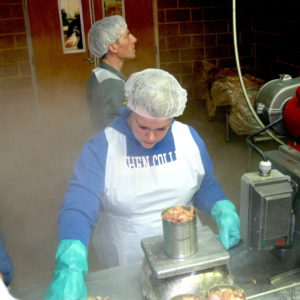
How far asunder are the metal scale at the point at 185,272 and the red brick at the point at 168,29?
3897 mm

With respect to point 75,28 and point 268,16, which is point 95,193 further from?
point 268,16

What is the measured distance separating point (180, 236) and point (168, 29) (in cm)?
395

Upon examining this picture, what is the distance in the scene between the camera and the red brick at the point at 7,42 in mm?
4262

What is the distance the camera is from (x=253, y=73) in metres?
4.92

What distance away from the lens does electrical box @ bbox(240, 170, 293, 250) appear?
1032 mm

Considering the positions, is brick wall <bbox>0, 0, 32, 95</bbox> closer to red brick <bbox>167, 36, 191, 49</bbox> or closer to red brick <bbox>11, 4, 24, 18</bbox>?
red brick <bbox>11, 4, 24, 18</bbox>

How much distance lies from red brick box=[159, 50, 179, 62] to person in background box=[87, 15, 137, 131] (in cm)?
233

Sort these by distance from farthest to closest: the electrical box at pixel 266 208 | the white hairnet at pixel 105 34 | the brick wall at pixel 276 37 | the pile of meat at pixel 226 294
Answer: the brick wall at pixel 276 37
the white hairnet at pixel 105 34
the electrical box at pixel 266 208
the pile of meat at pixel 226 294

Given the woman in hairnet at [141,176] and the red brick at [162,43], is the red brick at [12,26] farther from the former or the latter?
the woman in hairnet at [141,176]

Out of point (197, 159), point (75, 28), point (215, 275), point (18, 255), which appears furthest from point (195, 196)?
point (75, 28)

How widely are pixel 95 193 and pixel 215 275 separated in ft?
1.65

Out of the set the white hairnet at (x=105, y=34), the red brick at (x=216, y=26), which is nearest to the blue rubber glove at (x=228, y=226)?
the white hairnet at (x=105, y=34)

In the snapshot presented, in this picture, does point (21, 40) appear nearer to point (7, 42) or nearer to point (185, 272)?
point (7, 42)

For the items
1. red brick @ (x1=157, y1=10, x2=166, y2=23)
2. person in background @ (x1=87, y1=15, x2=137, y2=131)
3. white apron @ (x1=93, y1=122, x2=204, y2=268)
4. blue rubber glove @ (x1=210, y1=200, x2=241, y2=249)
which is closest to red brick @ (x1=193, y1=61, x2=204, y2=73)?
red brick @ (x1=157, y1=10, x2=166, y2=23)
